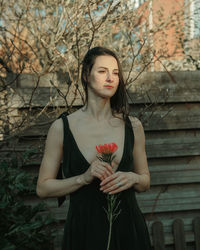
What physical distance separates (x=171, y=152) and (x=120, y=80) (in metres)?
1.68

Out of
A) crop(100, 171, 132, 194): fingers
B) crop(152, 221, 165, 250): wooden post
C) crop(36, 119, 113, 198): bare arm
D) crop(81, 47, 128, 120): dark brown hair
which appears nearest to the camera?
crop(100, 171, 132, 194): fingers

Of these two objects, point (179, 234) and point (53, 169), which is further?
point (179, 234)

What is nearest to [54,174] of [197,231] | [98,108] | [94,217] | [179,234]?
[94,217]

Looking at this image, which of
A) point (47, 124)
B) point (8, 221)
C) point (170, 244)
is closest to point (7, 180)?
point (8, 221)

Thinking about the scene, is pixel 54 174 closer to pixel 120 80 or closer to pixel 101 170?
pixel 101 170

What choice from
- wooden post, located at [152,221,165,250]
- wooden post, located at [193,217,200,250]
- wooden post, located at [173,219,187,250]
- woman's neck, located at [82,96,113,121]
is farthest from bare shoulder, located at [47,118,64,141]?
wooden post, located at [193,217,200,250]

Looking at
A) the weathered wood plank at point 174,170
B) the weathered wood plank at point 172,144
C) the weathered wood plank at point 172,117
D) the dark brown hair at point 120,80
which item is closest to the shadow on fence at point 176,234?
the weathered wood plank at point 174,170

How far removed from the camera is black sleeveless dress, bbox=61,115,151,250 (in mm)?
1582

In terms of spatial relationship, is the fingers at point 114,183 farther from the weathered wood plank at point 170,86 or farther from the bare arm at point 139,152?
the weathered wood plank at point 170,86

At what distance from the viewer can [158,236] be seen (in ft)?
10.4

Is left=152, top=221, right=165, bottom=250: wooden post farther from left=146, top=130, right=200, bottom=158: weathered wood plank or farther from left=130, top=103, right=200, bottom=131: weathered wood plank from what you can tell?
left=130, top=103, right=200, bottom=131: weathered wood plank

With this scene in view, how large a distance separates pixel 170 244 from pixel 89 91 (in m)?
2.22

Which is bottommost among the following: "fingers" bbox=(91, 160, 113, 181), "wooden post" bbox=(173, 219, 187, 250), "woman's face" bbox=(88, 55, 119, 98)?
"wooden post" bbox=(173, 219, 187, 250)

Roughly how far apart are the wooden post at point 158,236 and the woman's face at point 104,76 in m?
1.96
